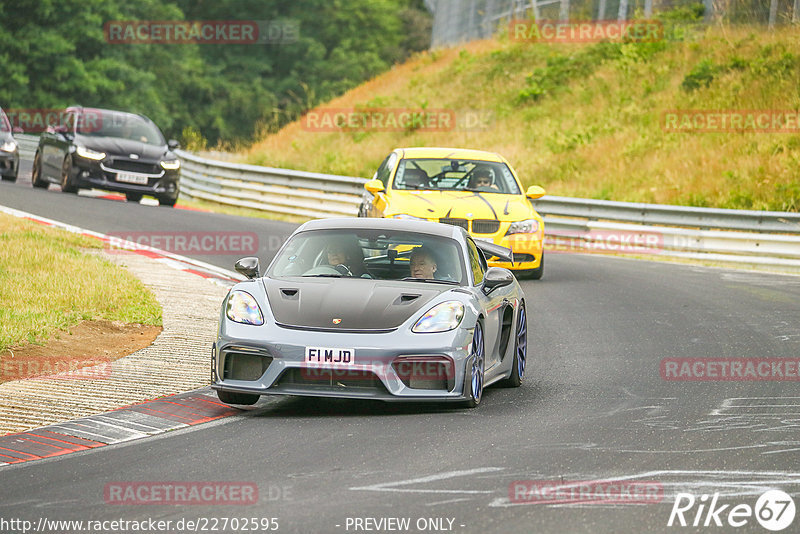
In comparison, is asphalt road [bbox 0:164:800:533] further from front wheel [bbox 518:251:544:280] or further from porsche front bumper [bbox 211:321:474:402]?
front wheel [bbox 518:251:544:280]

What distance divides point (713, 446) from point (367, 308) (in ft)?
7.83

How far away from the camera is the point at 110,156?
25391 mm

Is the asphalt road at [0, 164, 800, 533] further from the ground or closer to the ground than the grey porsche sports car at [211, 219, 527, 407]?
closer to the ground

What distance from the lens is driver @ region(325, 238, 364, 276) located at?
9.70 meters

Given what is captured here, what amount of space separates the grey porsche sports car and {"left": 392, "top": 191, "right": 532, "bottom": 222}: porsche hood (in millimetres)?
6439

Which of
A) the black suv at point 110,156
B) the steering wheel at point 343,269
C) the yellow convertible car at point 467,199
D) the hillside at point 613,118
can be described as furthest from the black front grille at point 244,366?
the hillside at point 613,118

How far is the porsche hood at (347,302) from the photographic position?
858 cm

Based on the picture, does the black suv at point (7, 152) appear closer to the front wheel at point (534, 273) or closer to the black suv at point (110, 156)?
the black suv at point (110, 156)

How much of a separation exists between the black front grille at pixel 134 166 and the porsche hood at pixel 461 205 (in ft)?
33.0

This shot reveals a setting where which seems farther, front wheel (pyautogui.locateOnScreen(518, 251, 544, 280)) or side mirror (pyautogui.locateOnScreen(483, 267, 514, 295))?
front wheel (pyautogui.locateOnScreen(518, 251, 544, 280))

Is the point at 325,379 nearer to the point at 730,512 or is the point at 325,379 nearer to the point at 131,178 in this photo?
the point at 730,512

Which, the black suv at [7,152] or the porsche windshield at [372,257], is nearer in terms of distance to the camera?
the porsche windshield at [372,257]

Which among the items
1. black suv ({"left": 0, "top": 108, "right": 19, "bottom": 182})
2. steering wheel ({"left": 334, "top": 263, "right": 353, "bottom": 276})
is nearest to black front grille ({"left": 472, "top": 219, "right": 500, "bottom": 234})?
steering wheel ({"left": 334, "top": 263, "right": 353, "bottom": 276})

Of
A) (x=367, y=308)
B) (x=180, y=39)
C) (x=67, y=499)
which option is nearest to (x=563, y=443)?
(x=367, y=308)
